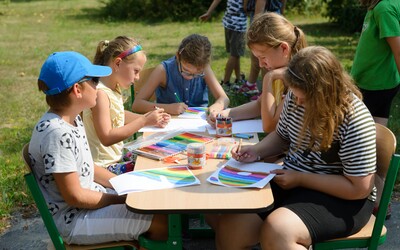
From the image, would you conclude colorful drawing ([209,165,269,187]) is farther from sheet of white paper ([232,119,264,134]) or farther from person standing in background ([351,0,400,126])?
person standing in background ([351,0,400,126])

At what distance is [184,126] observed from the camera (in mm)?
3238

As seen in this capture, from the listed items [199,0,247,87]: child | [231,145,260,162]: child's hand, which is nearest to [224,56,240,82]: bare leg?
[199,0,247,87]: child

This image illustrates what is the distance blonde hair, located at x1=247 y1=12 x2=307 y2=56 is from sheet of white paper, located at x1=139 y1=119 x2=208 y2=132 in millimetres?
563

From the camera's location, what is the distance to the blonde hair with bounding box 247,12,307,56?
3051mm

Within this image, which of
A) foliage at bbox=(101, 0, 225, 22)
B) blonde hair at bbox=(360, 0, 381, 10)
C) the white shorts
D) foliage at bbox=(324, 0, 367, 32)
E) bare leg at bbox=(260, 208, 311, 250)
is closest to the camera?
bare leg at bbox=(260, 208, 311, 250)

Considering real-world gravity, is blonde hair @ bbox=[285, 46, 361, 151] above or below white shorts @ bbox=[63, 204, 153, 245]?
above

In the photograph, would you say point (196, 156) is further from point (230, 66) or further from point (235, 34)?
point (235, 34)

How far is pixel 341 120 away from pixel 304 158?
0.29 m

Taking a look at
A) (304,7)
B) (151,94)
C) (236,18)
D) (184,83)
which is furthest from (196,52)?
(304,7)

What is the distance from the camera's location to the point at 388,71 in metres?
3.69

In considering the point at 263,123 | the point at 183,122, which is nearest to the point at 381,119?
the point at 263,123

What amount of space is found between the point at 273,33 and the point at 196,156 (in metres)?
0.97

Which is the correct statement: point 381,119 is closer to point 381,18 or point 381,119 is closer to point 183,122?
point 381,18

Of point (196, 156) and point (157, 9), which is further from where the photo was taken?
point (157, 9)
